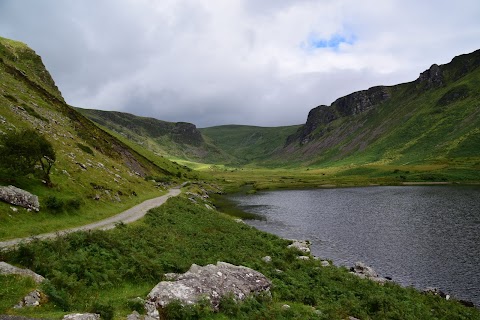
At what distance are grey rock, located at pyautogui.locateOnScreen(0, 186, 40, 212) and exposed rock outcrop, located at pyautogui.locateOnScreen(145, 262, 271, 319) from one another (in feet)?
70.3

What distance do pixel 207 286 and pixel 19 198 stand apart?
24.3 metres

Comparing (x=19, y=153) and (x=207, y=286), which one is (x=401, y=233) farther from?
(x=19, y=153)

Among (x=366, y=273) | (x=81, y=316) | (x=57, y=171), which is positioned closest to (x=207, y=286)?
(x=81, y=316)

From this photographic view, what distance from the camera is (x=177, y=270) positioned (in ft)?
81.5

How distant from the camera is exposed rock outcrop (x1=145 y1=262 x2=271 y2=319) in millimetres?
18641

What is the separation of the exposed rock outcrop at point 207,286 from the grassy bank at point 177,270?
0.74 m

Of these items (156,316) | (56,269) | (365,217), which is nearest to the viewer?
(156,316)

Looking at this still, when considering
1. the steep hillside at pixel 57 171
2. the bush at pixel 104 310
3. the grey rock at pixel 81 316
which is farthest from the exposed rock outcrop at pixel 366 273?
the steep hillside at pixel 57 171

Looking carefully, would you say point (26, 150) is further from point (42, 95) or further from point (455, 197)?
point (455, 197)

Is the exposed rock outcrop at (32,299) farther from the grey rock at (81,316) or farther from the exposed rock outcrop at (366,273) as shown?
the exposed rock outcrop at (366,273)

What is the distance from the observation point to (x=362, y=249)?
54.2 metres

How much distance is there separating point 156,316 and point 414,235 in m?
57.2

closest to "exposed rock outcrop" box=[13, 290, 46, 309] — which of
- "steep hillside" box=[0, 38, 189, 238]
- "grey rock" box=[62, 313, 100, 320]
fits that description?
"grey rock" box=[62, 313, 100, 320]

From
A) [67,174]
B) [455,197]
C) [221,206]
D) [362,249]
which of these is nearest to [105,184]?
[67,174]
